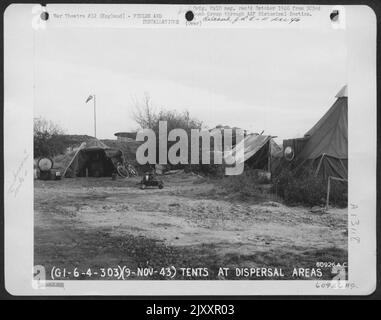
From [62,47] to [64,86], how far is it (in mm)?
168

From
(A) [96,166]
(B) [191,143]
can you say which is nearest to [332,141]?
(B) [191,143]

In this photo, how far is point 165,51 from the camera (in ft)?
7.14

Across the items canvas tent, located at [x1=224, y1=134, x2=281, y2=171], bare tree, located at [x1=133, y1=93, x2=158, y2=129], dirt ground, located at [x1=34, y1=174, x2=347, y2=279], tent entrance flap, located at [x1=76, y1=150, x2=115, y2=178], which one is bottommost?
dirt ground, located at [x1=34, y1=174, x2=347, y2=279]

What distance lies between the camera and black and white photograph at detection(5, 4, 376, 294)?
7.09 ft

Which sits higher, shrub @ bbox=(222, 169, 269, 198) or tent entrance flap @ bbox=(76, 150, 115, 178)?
tent entrance flap @ bbox=(76, 150, 115, 178)

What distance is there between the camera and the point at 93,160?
2203mm

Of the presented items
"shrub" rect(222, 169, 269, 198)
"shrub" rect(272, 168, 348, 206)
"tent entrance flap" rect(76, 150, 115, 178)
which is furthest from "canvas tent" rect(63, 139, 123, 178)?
"shrub" rect(272, 168, 348, 206)

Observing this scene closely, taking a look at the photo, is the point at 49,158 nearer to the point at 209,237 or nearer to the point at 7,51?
the point at 7,51

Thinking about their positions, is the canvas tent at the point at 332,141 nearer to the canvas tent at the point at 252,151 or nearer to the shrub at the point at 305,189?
the shrub at the point at 305,189

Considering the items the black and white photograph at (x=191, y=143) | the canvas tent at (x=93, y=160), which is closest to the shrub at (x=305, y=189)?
the black and white photograph at (x=191, y=143)

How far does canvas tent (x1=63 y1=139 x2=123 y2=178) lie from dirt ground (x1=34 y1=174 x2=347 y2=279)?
64 mm

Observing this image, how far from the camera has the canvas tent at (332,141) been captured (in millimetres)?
2170

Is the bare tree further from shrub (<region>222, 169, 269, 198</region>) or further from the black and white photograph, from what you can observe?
shrub (<region>222, 169, 269, 198</region>)
